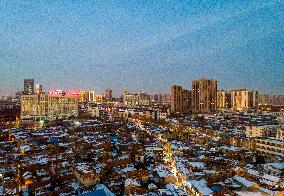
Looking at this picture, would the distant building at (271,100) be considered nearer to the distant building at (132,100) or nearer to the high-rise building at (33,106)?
the distant building at (132,100)

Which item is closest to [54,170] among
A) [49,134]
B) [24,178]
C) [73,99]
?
[24,178]

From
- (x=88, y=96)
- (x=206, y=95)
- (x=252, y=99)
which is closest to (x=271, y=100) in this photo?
(x=252, y=99)

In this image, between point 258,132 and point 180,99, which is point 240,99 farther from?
point 258,132

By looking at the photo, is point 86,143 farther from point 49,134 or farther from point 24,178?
point 24,178

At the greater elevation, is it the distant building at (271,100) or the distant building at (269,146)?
the distant building at (271,100)

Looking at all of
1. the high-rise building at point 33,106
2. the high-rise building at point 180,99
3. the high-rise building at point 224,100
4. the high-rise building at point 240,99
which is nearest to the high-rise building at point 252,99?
the high-rise building at point 240,99

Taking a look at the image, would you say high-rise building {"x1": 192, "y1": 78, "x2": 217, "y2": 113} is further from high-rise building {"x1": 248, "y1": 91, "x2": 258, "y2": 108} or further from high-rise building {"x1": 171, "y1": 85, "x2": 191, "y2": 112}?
high-rise building {"x1": 248, "y1": 91, "x2": 258, "y2": 108}

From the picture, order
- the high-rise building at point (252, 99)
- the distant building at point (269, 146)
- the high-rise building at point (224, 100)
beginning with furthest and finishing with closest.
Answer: the high-rise building at point (224, 100)
the high-rise building at point (252, 99)
the distant building at point (269, 146)
